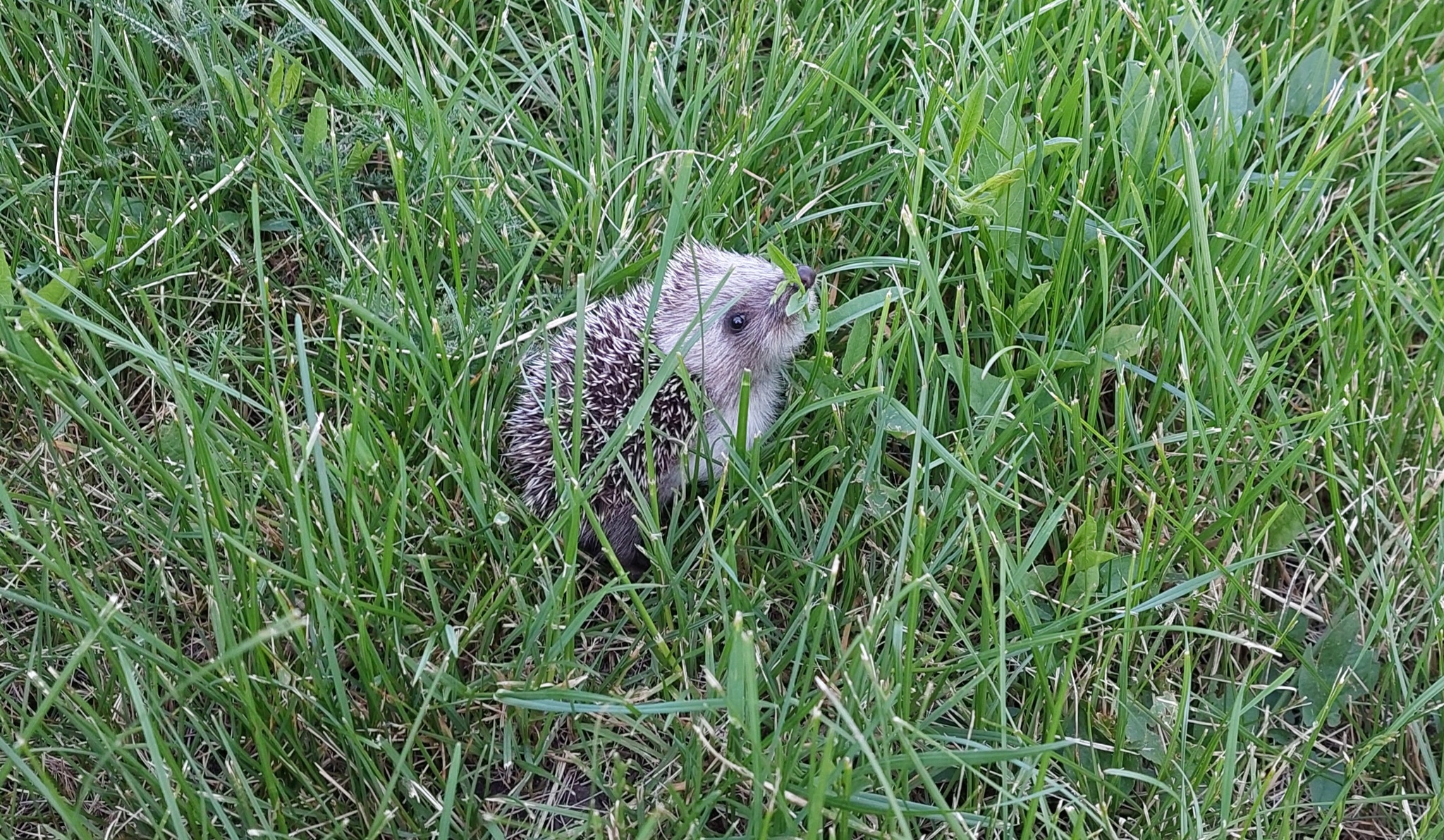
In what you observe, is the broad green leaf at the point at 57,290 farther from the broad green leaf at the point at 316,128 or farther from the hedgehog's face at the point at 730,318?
the hedgehog's face at the point at 730,318

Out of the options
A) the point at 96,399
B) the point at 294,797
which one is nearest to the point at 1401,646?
the point at 294,797

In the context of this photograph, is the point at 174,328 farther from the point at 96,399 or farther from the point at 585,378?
the point at 585,378

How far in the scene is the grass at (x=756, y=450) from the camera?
97.6 inches

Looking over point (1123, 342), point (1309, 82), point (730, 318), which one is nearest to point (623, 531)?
point (730, 318)

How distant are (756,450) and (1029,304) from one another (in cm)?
87

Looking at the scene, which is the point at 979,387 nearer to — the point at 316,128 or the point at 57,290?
the point at 316,128

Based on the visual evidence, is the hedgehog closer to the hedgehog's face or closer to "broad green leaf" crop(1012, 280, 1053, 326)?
the hedgehog's face

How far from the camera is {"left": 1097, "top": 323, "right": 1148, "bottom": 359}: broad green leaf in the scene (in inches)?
119

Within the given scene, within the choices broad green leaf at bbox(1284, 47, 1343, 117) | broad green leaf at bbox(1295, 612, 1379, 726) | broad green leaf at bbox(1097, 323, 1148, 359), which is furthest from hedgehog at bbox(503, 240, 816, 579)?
broad green leaf at bbox(1284, 47, 1343, 117)

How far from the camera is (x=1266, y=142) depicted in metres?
3.42

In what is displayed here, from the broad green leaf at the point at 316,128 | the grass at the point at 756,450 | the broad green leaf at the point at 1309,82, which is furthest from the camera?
the broad green leaf at the point at 1309,82

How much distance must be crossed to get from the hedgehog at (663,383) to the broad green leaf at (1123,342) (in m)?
0.80

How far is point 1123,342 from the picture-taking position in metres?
3.05

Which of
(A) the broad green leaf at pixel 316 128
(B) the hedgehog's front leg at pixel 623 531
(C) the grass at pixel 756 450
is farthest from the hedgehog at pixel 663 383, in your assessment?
(A) the broad green leaf at pixel 316 128
